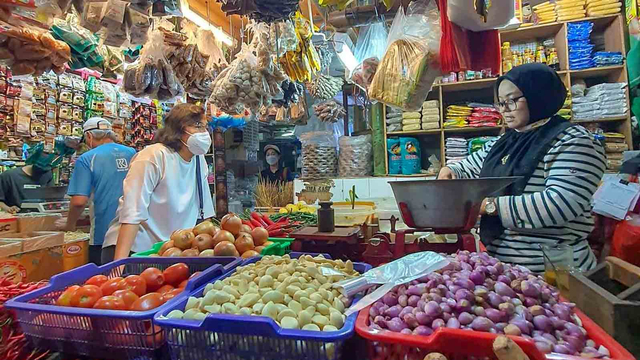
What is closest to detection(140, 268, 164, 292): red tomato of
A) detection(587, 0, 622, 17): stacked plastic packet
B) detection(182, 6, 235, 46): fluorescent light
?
detection(182, 6, 235, 46): fluorescent light

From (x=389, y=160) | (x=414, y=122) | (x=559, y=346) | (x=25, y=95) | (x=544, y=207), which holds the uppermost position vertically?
(x=25, y=95)

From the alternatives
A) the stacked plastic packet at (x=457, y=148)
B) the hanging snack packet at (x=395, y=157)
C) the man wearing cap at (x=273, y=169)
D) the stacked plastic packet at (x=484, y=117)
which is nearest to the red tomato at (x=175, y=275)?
the hanging snack packet at (x=395, y=157)

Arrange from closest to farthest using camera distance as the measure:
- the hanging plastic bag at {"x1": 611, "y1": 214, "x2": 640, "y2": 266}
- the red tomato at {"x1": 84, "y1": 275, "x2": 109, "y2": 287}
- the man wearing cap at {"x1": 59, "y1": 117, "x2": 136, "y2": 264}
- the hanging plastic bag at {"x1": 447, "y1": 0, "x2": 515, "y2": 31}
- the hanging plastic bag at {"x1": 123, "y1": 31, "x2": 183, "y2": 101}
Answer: the red tomato at {"x1": 84, "y1": 275, "x2": 109, "y2": 287} → the hanging plastic bag at {"x1": 447, "y1": 0, "x2": 515, "y2": 31} → the hanging plastic bag at {"x1": 611, "y1": 214, "x2": 640, "y2": 266} → the hanging plastic bag at {"x1": 123, "y1": 31, "x2": 183, "y2": 101} → the man wearing cap at {"x1": 59, "y1": 117, "x2": 136, "y2": 264}

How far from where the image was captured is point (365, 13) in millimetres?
1969

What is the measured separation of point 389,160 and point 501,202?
2493mm

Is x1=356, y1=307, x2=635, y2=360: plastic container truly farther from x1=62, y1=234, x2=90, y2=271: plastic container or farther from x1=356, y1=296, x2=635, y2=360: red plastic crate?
x1=62, y1=234, x2=90, y2=271: plastic container

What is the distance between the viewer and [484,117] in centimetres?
365

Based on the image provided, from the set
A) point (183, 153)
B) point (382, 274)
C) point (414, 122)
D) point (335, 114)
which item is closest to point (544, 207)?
point (382, 274)

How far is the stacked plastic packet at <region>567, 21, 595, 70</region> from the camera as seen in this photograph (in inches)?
133

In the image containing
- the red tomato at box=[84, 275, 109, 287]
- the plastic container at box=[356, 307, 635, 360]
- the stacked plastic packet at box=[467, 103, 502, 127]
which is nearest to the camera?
the plastic container at box=[356, 307, 635, 360]

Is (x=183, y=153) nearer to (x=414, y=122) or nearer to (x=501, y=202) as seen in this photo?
(x=501, y=202)

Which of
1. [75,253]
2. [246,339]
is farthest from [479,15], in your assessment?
[75,253]

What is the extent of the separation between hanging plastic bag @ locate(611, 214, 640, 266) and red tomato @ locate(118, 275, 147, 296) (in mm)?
2069

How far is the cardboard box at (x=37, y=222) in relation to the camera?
115 inches
